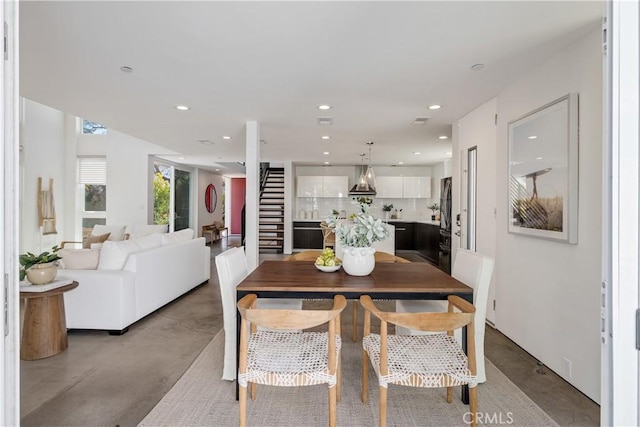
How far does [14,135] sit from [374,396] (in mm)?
2264

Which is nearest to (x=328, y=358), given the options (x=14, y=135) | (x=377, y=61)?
(x=14, y=135)

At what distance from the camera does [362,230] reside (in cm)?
234

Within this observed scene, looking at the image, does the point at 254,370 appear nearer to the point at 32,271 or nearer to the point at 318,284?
the point at 318,284

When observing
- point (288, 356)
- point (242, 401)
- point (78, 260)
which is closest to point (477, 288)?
point (288, 356)

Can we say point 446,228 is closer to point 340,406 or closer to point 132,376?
point 340,406

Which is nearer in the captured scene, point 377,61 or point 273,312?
point 273,312

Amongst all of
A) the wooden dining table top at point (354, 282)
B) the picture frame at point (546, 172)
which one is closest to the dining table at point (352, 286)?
the wooden dining table top at point (354, 282)

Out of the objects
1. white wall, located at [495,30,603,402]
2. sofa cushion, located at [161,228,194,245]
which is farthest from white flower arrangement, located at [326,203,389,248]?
sofa cushion, located at [161,228,194,245]

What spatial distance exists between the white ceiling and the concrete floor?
2431mm

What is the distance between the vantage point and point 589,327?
7.11 ft

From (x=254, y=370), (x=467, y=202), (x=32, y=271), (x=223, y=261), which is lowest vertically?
(x=254, y=370)

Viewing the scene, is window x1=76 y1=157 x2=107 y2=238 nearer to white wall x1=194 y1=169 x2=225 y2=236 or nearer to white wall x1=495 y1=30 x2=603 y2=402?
white wall x1=194 y1=169 x2=225 y2=236

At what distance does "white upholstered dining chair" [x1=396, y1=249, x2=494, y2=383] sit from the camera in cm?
214

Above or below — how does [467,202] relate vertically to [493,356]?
above
